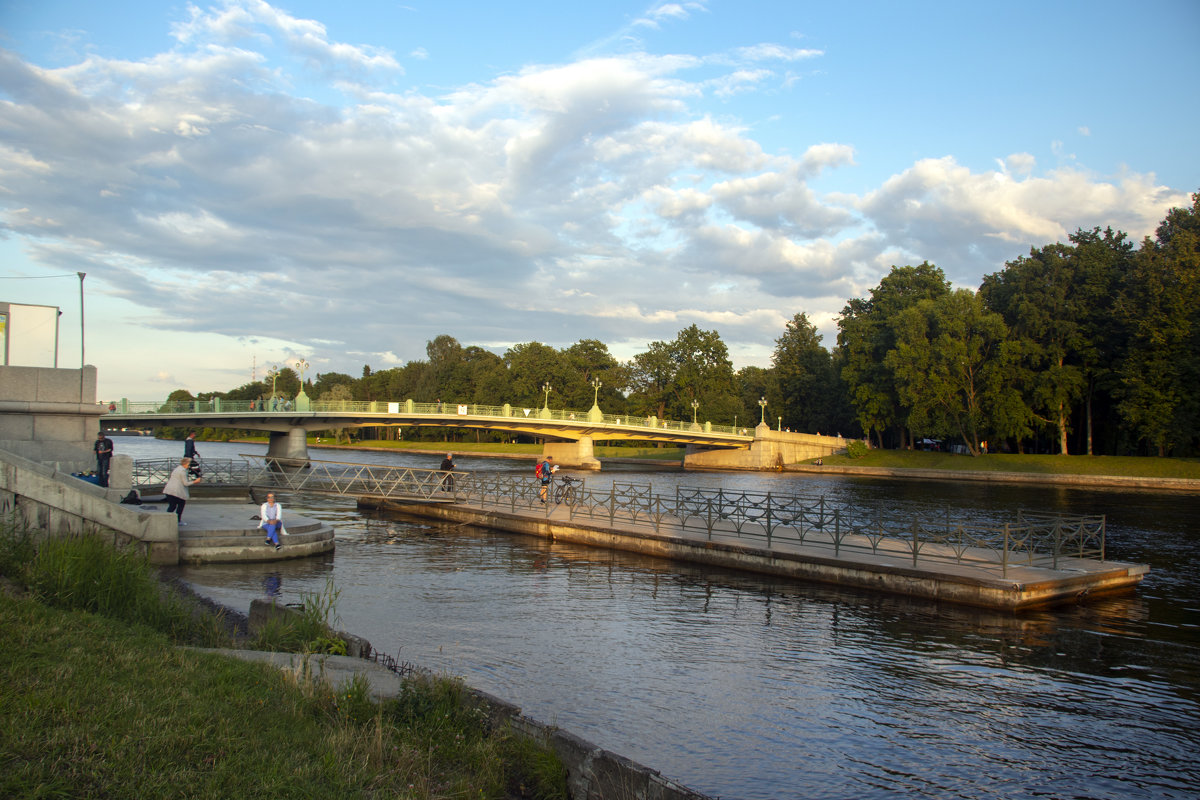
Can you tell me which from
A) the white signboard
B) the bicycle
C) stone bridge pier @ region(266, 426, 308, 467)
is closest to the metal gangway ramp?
the bicycle

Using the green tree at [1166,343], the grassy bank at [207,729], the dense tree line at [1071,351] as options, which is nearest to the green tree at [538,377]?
the dense tree line at [1071,351]

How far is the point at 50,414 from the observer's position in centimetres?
1838

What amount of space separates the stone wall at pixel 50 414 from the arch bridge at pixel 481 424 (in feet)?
96.4

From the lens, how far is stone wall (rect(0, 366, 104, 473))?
1784 centimetres

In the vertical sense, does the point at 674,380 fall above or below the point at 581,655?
above

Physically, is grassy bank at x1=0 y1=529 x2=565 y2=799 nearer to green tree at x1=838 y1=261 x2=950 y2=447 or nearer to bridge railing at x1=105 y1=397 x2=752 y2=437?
bridge railing at x1=105 y1=397 x2=752 y2=437

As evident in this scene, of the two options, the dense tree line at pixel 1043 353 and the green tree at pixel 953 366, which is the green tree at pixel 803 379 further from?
the green tree at pixel 953 366

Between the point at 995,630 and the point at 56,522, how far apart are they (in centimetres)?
1841

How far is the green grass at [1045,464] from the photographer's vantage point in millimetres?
59031

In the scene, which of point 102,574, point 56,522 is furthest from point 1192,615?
point 56,522

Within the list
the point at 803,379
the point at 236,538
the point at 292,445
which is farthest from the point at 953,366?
the point at 236,538

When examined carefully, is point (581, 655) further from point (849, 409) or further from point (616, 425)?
point (849, 409)

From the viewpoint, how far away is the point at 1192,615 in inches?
672

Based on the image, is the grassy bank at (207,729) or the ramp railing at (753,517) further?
the ramp railing at (753,517)
